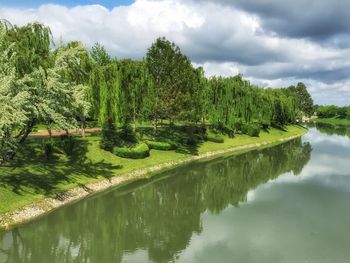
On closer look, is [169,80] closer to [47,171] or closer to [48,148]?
[48,148]

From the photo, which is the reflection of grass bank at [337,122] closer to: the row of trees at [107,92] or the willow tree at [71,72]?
the row of trees at [107,92]

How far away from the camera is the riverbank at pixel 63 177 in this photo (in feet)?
79.8

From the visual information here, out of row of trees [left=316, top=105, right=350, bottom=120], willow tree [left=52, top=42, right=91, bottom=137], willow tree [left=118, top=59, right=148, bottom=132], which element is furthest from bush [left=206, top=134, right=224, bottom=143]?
row of trees [left=316, top=105, right=350, bottom=120]

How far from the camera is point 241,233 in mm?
22188

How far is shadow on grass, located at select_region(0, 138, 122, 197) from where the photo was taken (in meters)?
27.1

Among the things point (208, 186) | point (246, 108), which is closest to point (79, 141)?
point (208, 186)

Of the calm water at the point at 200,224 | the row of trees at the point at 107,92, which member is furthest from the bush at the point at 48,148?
the calm water at the point at 200,224

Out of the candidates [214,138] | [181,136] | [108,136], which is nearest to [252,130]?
[214,138]

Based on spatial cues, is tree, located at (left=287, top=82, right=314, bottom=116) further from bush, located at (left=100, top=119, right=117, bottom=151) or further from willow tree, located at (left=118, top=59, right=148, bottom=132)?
bush, located at (left=100, top=119, right=117, bottom=151)

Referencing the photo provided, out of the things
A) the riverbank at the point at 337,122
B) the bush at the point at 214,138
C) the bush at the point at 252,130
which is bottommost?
the riverbank at the point at 337,122

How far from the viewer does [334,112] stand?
179m

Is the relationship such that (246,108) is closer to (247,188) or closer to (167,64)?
(167,64)

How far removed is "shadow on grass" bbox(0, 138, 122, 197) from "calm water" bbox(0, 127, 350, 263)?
2680 mm

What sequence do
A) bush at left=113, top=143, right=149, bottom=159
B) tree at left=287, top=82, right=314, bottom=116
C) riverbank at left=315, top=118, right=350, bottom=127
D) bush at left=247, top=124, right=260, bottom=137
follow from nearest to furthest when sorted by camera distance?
1. bush at left=113, top=143, right=149, bottom=159
2. bush at left=247, top=124, right=260, bottom=137
3. riverbank at left=315, top=118, right=350, bottom=127
4. tree at left=287, top=82, right=314, bottom=116
